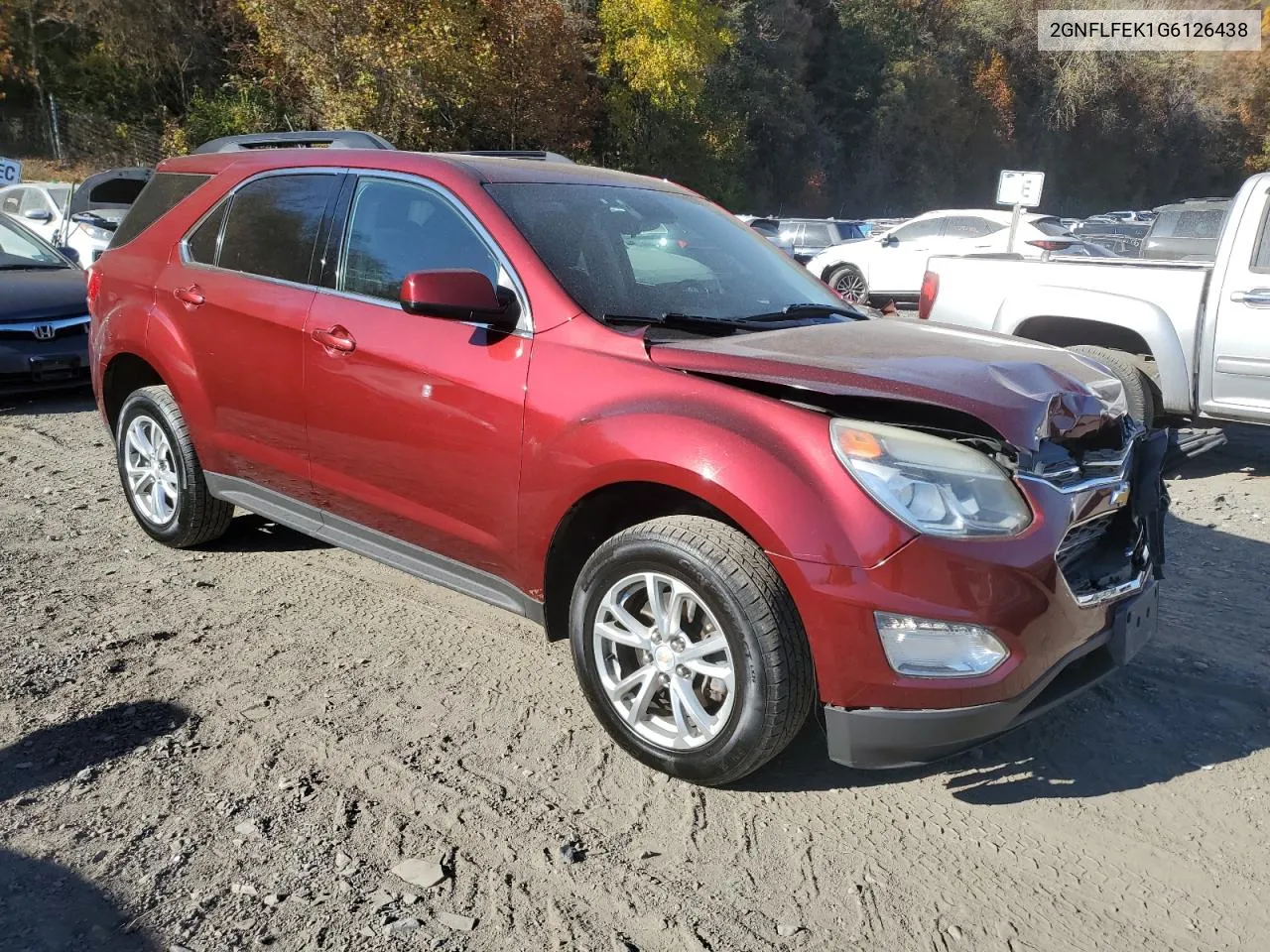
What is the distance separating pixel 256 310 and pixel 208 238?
67cm

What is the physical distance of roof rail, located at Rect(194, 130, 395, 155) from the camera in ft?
16.7

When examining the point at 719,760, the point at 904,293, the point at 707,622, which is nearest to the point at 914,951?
the point at 719,760

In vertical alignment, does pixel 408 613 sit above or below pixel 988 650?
below

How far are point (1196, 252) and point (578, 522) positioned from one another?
1112 cm

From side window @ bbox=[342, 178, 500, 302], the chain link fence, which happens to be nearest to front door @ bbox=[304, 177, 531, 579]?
side window @ bbox=[342, 178, 500, 302]

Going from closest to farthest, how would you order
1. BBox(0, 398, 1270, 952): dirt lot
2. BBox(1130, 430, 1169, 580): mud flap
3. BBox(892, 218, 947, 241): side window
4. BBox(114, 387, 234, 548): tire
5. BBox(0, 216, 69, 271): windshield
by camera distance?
BBox(0, 398, 1270, 952): dirt lot, BBox(1130, 430, 1169, 580): mud flap, BBox(114, 387, 234, 548): tire, BBox(0, 216, 69, 271): windshield, BBox(892, 218, 947, 241): side window

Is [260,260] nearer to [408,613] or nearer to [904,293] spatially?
[408,613]

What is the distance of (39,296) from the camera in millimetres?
8336

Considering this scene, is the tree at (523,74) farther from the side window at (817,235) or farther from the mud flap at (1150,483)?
the mud flap at (1150,483)

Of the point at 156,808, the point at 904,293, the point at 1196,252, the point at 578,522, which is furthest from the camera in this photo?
the point at 904,293

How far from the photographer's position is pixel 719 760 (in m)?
2.94

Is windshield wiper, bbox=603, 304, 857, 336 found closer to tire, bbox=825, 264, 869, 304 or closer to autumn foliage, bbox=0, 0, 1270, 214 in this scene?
tire, bbox=825, 264, 869, 304

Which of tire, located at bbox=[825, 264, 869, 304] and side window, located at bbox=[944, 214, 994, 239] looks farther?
side window, located at bbox=[944, 214, 994, 239]

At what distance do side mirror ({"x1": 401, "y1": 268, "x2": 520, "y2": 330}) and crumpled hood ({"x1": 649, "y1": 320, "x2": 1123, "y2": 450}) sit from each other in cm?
56
